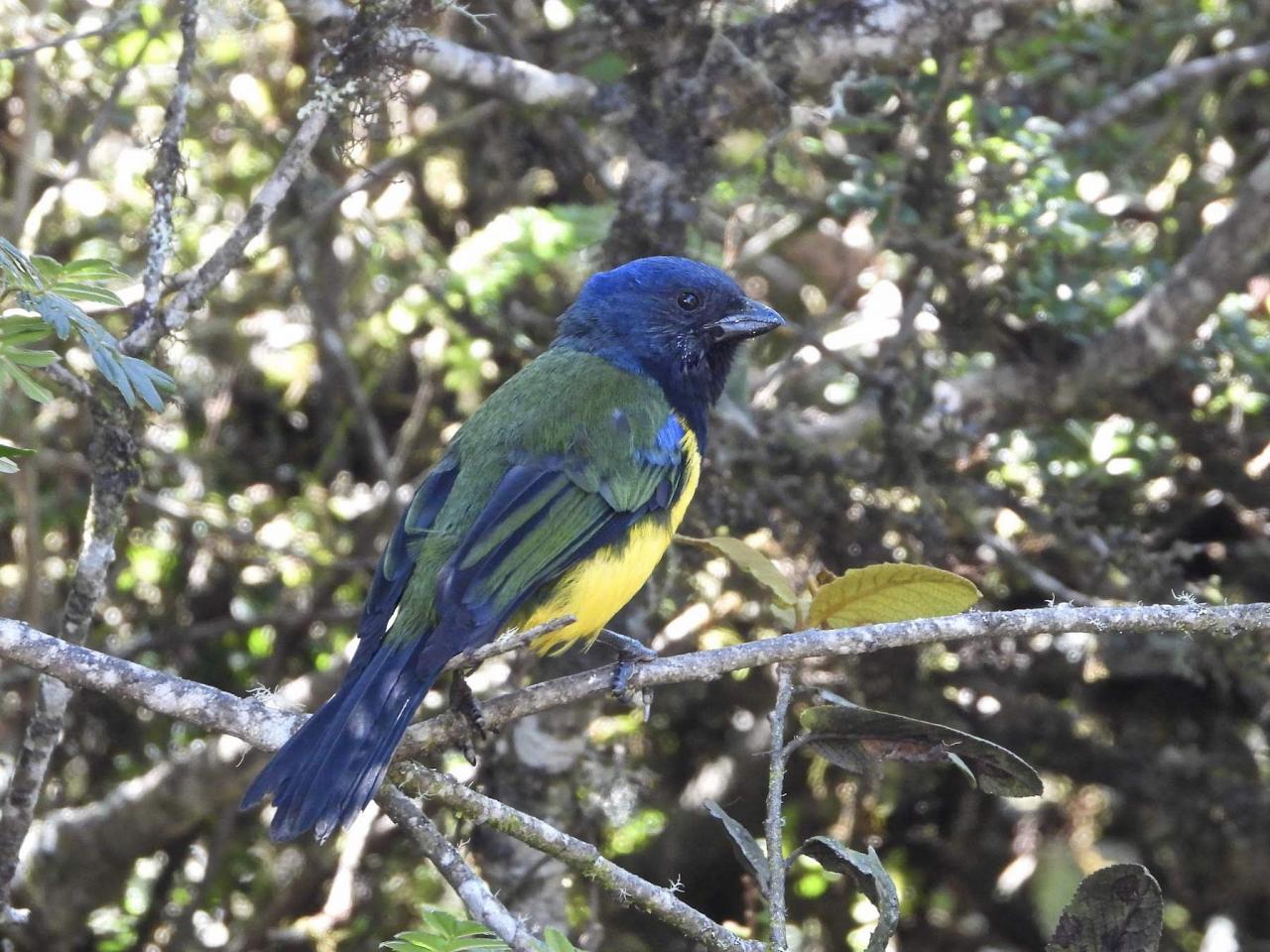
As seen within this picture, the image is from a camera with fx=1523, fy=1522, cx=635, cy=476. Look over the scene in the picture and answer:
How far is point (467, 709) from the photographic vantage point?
2939 mm

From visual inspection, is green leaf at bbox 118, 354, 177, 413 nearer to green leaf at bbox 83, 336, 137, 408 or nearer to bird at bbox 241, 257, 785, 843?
green leaf at bbox 83, 336, 137, 408

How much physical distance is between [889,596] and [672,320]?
1300 millimetres

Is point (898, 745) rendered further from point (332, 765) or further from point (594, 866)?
point (332, 765)

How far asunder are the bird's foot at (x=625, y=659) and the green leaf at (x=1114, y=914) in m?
0.86

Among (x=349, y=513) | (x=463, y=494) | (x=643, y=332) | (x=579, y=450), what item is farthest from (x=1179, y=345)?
(x=349, y=513)

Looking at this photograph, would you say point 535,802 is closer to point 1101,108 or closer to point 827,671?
point 827,671

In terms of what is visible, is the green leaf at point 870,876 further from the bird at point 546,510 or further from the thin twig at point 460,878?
the bird at point 546,510

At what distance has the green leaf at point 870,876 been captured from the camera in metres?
2.45

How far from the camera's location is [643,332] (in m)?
3.86

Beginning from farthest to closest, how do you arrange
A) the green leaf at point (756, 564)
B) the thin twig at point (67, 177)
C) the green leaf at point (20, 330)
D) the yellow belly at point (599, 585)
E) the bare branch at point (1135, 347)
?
the bare branch at point (1135, 347)
the thin twig at point (67, 177)
the yellow belly at point (599, 585)
the green leaf at point (756, 564)
the green leaf at point (20, 330)

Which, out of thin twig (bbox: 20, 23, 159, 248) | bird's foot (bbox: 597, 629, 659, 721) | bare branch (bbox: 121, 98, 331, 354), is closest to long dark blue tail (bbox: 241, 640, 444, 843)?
bird's foot (bbox: 597, 629, 659, 721)

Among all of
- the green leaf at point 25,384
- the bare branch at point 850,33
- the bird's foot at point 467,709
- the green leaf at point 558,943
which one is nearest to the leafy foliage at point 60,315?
the green leaf at point 25,384


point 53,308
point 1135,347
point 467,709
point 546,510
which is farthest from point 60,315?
point 1135,347

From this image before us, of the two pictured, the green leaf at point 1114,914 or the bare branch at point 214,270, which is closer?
the green leaf at point 1114,914
